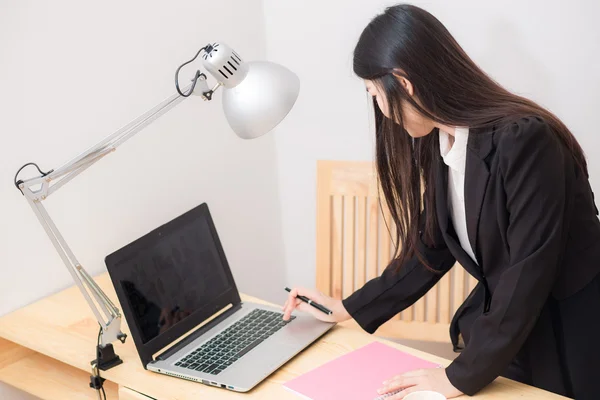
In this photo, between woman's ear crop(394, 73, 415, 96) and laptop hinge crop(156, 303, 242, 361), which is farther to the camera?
laptop hinge crop(156, 303, 242, 361)

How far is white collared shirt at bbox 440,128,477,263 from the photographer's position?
4.37ft

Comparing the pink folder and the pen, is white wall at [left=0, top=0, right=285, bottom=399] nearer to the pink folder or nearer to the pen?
the pen

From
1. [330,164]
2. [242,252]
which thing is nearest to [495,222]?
[330,164]

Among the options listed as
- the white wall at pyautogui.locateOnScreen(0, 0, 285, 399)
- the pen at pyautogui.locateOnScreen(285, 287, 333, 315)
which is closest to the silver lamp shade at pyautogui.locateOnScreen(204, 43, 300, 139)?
the pen at pyautogui.locateOnScreen(285, 287, 333, 315)

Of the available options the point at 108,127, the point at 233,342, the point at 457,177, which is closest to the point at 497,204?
the point at 457,177

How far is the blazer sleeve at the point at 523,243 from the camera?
3.86 ft

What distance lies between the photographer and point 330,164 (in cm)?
193

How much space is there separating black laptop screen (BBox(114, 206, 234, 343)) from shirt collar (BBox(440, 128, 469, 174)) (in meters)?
0.56

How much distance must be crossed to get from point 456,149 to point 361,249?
2.18ft

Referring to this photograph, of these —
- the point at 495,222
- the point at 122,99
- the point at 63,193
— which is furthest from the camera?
the point at 122,99

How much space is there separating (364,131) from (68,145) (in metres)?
0.92

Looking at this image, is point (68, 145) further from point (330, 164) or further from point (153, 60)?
point (330, 164)

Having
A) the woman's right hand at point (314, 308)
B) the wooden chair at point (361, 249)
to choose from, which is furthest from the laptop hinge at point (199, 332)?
the wooden chair at point (361, 249)

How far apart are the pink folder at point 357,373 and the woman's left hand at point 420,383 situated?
0.04 m
